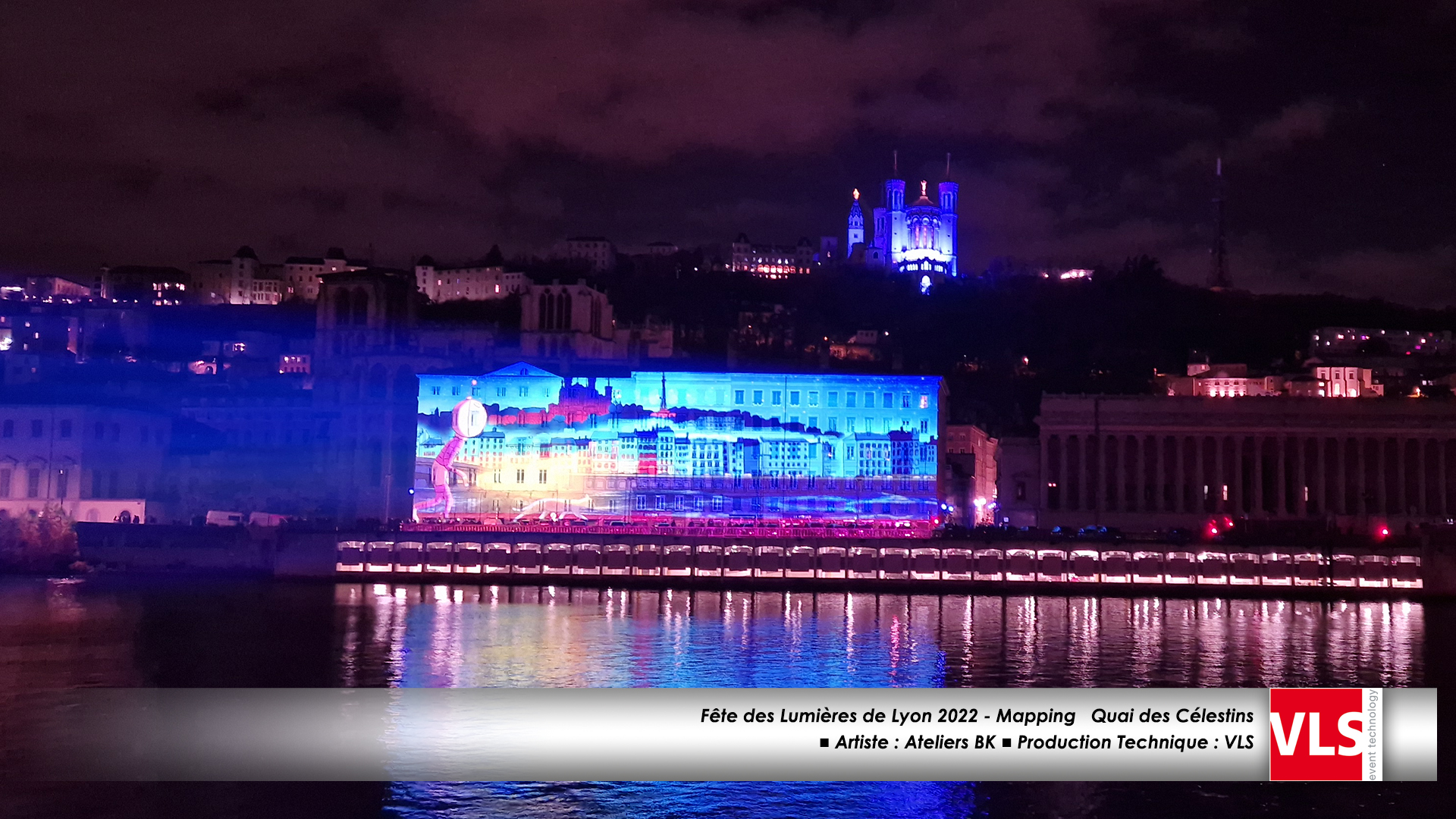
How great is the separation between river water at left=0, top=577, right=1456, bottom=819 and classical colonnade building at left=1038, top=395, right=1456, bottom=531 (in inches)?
565

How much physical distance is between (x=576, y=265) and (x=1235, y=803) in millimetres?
90468

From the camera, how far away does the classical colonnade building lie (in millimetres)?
58719

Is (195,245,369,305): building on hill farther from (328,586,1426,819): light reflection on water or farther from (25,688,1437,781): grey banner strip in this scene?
(25,688,1437,781): grey banner strip

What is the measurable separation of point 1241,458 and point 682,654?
1601 inches

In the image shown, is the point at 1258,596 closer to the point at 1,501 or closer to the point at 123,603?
the point at 123,603

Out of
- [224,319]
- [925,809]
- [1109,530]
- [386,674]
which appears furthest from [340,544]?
[224,319]

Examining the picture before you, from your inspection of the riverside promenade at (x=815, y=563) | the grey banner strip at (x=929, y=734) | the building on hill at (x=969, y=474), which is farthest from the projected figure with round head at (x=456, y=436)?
the grey banner strip at (x=929, y=734)

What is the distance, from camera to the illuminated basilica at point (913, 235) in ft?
370

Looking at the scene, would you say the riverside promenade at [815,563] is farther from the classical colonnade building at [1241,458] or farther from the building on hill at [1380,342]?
the building on hill at [1380,342]

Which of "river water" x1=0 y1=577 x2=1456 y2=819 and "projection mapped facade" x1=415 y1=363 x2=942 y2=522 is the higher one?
"projection mapped facade" x1=415 y1=363 x2=942 y2=522

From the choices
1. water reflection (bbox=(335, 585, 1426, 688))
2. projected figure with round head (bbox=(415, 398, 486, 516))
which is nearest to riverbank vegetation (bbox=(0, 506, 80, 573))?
water reflection (bbox=(335, 585, 1426, 688))

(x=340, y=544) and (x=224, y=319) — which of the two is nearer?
(x=340, y=544)

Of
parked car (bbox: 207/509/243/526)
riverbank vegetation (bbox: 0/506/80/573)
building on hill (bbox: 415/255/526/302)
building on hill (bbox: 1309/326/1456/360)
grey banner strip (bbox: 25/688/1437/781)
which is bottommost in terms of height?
grey banner strip (bbox: 25/688/1437/781)

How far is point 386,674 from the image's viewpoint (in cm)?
2573
